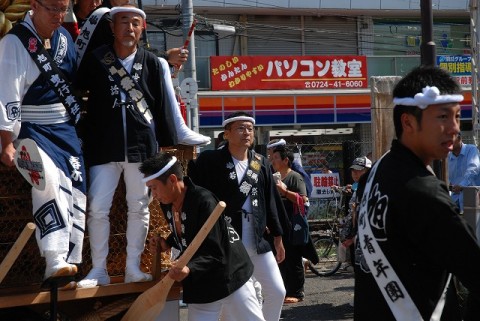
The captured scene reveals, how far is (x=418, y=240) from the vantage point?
118 inches

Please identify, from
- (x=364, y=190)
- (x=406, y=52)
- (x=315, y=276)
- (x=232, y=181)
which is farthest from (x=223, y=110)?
(x=364, y=190)

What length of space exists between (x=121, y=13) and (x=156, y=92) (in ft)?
A: 1.81

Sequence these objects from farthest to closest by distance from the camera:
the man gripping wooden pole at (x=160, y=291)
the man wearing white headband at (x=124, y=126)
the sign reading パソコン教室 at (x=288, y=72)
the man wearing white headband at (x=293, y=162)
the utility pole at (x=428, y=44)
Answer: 1. the sign reading パソコン教室 at (x=288, y=72)
2. the man wearing white headband at (x=293, y=162)
3. the utility pole at (x=428, y=44)
4. the man wearing white headband at (x=124, y=126)
5. the man gripping wooden pole at (x=160, y=291)

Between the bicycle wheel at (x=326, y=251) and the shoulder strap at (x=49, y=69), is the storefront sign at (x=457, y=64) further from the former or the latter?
the shoulder strap at (x=49, y=69)

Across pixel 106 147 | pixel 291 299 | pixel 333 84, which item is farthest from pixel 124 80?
pixel 333 84

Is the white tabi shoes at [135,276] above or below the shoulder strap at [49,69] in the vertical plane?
below

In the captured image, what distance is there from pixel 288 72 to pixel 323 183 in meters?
7.03

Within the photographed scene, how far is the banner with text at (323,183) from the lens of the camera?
17734mm

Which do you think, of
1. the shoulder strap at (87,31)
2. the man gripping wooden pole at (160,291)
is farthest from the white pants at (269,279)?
the shoulder strap at (87,31)

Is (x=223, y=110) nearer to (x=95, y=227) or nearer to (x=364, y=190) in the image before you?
(x=95, y=227)

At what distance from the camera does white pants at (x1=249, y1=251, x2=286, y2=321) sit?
6.16 metres

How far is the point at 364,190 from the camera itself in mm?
3402

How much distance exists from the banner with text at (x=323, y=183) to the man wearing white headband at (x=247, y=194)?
1132cm

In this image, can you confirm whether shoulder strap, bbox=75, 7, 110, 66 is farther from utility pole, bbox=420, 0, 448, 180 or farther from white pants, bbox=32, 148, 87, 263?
utility pole, bbox=420, 0, 448, 180
